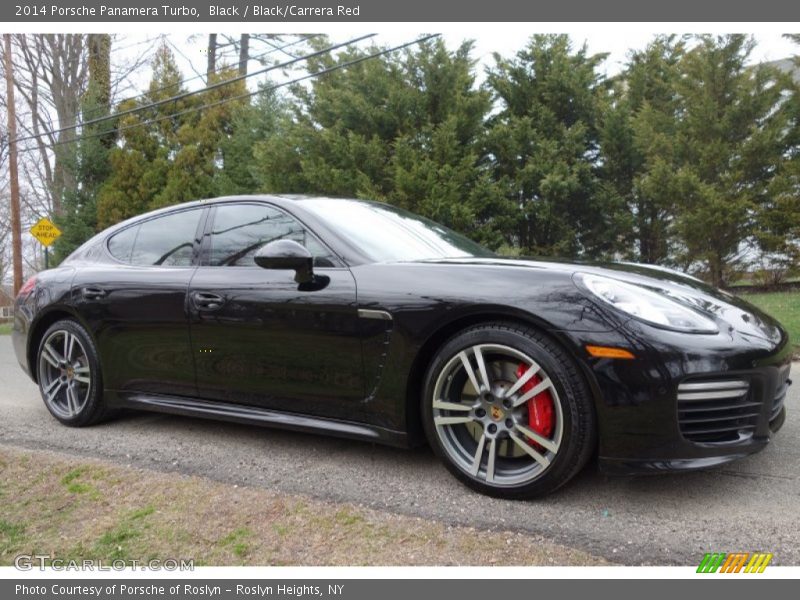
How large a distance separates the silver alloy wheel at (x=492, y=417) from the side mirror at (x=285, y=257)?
845 millimetres

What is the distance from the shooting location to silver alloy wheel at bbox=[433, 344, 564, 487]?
2.60 meters

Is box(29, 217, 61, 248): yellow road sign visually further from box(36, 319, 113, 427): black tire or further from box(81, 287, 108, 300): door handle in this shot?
box(81, 287, 108, 300): door handle

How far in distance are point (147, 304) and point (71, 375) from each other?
37.0 inches

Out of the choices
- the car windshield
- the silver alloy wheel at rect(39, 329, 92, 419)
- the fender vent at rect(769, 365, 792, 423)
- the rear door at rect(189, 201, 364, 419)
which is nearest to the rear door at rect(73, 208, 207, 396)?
the rear door at rect(189, 201, 364, 419)

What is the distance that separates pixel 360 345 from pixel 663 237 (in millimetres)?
10522

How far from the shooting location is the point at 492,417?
2701 mm

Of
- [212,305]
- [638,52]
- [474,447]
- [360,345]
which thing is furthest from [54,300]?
[638,52]

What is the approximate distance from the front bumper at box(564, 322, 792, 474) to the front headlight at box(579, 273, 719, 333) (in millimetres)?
56

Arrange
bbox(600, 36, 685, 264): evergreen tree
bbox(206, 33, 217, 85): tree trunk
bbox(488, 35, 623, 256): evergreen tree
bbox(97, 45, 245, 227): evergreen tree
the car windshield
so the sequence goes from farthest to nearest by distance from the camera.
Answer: bbox(206, 33, 217, 85): tree trunk < bbox(97, 45, 245, 227): evergreen tree < bbox(488, 35, 623, 256): evergreen tree < bbox(600, 36, 685, 264): evergreen tree < the car windshield

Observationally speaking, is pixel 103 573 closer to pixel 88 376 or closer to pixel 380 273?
pixel 380 273

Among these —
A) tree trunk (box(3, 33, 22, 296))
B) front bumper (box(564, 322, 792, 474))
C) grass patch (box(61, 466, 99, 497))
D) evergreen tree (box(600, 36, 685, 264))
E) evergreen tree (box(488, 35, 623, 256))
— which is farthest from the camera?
tree trunk (box(3, 33, 22, 296))

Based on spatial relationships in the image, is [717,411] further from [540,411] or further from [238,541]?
[238,541]

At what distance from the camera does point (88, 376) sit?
4066 millimetres

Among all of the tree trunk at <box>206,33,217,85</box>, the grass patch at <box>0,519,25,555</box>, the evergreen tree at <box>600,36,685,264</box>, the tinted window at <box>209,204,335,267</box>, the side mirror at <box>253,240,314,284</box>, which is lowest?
the grass patch at <box>0,519,25,555</box>
